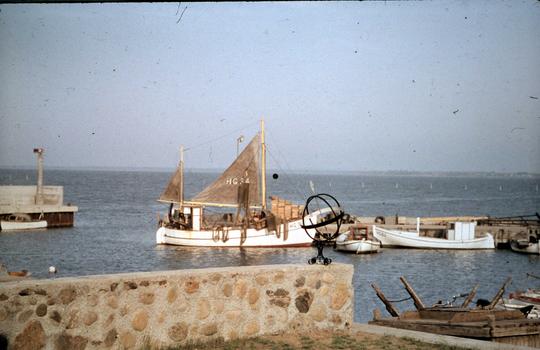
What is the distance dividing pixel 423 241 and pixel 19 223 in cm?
3347

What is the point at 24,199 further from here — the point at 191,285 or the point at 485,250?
the point at 191,285

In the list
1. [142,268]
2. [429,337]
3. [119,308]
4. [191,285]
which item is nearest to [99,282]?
[119,308]

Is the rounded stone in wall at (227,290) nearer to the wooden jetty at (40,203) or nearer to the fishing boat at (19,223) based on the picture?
the fishing boat at (19,223)

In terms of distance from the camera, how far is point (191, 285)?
358 inches

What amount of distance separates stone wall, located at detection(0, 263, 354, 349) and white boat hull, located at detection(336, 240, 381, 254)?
3800 centimetres

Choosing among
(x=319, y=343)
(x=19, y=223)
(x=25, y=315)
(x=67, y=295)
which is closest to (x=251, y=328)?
(x=319, y=343)

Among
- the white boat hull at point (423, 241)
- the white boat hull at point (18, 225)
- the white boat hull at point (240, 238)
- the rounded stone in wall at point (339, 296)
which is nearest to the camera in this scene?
the rounded stone in wall at point (339, 296)

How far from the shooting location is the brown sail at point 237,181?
54.4 metres

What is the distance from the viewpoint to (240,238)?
176 ft

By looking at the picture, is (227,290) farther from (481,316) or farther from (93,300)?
(481,316)

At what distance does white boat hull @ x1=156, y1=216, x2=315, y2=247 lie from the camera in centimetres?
5353

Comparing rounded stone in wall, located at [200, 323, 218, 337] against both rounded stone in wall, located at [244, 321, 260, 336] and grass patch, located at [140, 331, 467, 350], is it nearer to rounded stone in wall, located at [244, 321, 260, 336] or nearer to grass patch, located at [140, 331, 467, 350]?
grass patch, located at [140, 331, 467, 350]

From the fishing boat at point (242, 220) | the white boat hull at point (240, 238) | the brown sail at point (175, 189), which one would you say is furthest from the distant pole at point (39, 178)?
the white boat hull at point (240, 238)

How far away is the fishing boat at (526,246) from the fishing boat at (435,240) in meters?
1.84
